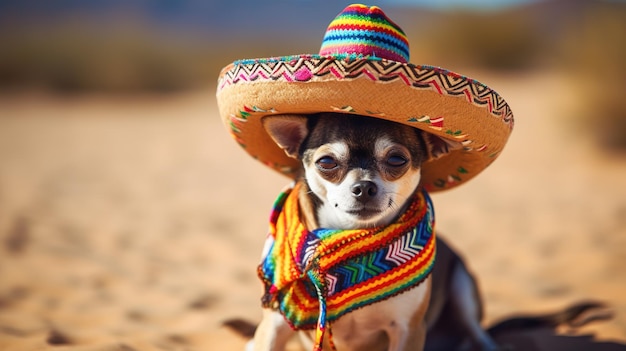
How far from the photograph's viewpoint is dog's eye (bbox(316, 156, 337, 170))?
246 centimetres

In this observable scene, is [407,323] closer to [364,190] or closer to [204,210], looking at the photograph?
[364,190]

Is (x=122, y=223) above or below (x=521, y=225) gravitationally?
above

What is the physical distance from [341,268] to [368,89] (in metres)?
0.87

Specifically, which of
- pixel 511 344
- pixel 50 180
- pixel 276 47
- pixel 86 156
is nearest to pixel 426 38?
pixel 276 47

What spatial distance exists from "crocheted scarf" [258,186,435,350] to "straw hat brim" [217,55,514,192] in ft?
1.78

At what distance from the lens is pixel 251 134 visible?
9.05 feet

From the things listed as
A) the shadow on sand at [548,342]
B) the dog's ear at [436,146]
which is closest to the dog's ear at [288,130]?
the dog's ear at [436,146]

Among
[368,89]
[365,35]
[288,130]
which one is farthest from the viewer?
[288,130]

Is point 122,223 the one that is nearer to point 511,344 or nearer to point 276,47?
point 511,344

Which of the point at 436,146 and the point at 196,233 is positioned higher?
the point at 196,233

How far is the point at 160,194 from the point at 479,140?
644cm

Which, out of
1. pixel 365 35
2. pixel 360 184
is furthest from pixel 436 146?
pixel 365 35

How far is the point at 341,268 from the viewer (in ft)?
8.07

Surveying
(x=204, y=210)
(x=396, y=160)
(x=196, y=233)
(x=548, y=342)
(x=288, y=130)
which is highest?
(x=204, y=210)
